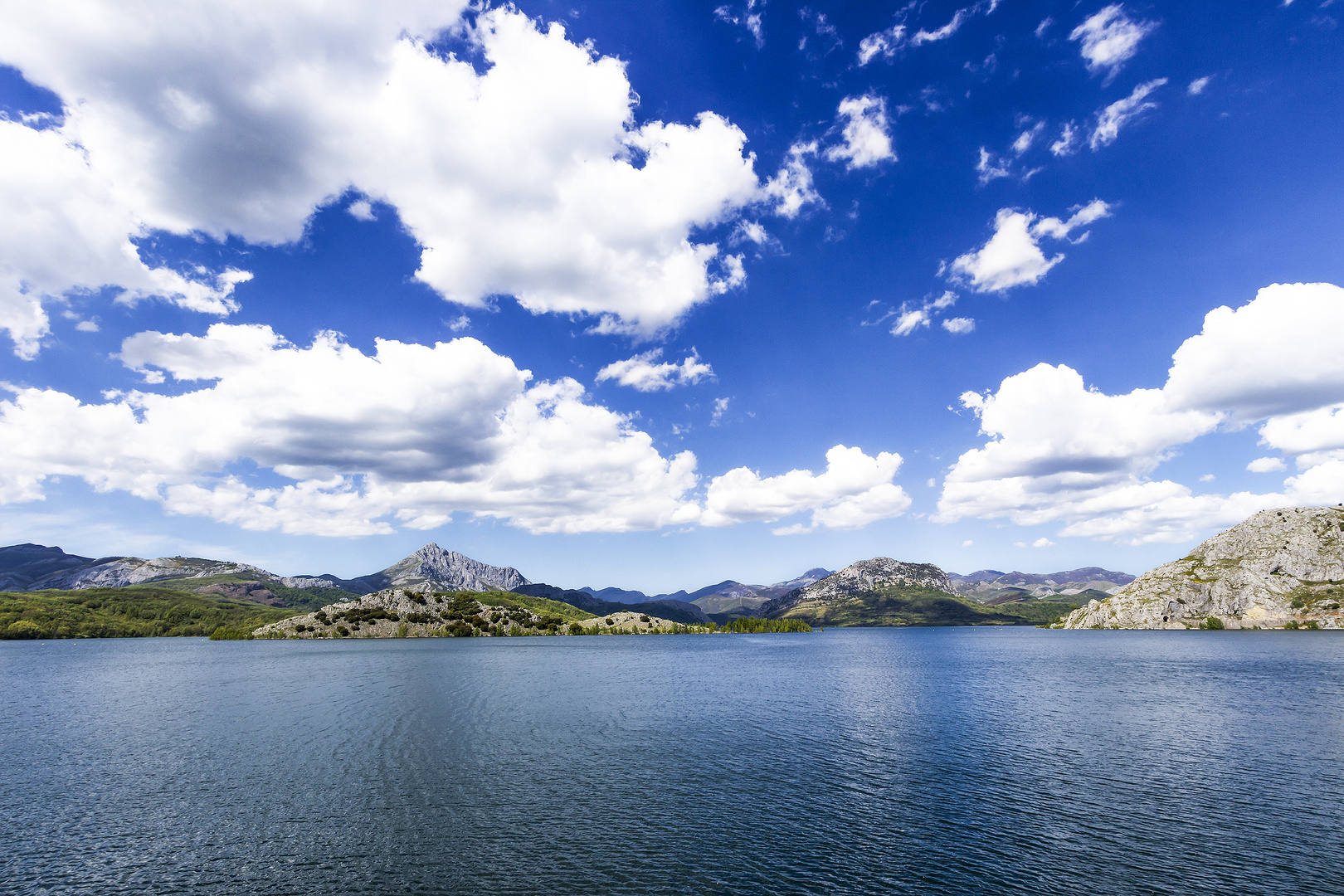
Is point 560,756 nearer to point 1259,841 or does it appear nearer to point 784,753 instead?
point 784,753

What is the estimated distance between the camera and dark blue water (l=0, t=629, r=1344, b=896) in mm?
36375

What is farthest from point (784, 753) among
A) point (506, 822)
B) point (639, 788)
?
point (506, 822)

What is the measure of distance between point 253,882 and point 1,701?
12558 cm

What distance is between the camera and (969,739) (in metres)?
71.6

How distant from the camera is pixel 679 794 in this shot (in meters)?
51.5

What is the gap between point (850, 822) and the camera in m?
44.6

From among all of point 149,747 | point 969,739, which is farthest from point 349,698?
point 969,739

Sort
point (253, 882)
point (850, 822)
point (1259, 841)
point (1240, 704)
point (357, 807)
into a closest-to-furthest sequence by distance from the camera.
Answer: point (253, 882)
point (1259, 841)
point (850, 822)
point (357, 807)
point (1240, 704)

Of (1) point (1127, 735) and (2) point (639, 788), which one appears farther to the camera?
(1) point (1127, 735)

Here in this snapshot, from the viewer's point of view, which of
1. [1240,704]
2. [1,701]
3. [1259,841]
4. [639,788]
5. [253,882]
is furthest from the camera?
[1,701]

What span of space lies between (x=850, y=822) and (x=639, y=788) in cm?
1897

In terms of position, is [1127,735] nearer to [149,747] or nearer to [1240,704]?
[1240,704]

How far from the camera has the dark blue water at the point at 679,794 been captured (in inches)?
1432

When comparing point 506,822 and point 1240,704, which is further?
point 1240,704
